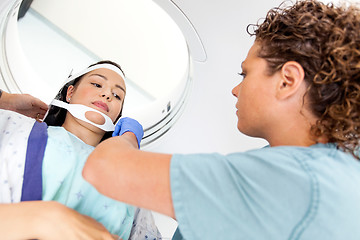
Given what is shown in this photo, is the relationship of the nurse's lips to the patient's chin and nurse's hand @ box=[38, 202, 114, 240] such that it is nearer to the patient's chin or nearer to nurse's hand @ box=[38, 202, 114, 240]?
the patient's chin

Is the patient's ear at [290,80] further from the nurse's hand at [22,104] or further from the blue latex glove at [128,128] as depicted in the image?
the nurse's hand at [22,104]

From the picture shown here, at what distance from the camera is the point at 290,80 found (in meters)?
0.91

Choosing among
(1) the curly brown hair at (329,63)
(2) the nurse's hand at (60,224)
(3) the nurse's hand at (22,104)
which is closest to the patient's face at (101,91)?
(3) the nurse's hand at (22,104)

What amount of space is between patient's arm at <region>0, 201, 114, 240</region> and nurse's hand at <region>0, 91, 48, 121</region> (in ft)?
2.25

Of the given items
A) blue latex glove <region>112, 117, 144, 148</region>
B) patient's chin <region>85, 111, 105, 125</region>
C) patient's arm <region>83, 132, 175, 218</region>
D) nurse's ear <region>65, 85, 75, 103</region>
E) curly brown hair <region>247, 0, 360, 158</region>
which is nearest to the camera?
patient's arm <region>83, 132, 175, 218</region>

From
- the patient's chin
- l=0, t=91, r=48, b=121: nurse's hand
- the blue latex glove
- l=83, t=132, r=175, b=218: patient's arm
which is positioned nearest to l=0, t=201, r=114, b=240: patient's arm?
l=83, t=132, r=175, b=218: patient's arm

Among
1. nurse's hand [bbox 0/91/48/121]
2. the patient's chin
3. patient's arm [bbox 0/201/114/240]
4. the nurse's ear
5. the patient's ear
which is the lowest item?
patient's arm [bbox 0/201/114/240]

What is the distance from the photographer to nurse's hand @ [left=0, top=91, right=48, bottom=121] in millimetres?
1454

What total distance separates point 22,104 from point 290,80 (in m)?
1.08

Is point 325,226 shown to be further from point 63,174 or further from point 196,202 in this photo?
point 63,174

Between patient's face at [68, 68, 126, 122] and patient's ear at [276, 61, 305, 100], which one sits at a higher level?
patient's ear at [276, 61, 305, 100]

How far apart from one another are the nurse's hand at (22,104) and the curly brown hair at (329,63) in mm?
998

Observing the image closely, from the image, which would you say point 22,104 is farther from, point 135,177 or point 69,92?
point 135,177

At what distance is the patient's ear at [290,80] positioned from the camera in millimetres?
892
